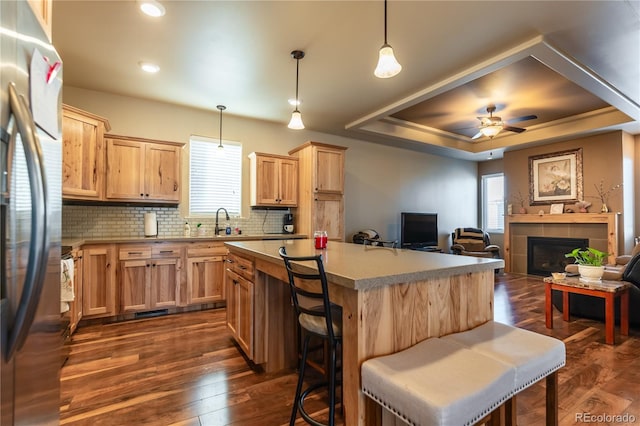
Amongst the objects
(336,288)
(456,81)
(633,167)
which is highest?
(456,81)

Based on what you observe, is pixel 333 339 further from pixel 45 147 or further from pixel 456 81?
pixel 456 81

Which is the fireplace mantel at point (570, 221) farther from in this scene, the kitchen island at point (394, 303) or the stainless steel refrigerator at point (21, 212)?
the stainless steel refrigerator at point (21, 212)

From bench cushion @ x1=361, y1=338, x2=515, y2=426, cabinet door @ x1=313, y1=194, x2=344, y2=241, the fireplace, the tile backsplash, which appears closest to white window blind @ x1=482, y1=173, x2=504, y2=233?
the fireplace

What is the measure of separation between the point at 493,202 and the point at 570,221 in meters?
2.21

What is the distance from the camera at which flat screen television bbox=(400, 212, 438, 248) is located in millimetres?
6352

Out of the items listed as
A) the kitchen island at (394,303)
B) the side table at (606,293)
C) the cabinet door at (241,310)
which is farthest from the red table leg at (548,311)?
the cabinet door at (241,310)

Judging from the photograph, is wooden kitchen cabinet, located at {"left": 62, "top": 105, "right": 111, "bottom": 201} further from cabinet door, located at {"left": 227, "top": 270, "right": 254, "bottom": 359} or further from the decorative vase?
the decorative vase

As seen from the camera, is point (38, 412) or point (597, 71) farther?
point (597, 71)

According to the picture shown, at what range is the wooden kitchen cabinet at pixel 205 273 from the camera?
3848 mm

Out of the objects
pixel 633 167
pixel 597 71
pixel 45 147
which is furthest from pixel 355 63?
pixel 633 167

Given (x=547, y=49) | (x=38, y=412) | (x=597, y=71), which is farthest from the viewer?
(x=597, y=71)

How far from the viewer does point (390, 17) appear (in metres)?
2.50

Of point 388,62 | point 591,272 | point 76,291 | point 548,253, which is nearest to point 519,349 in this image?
point 388,62

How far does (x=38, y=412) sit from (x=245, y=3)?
2656mm
